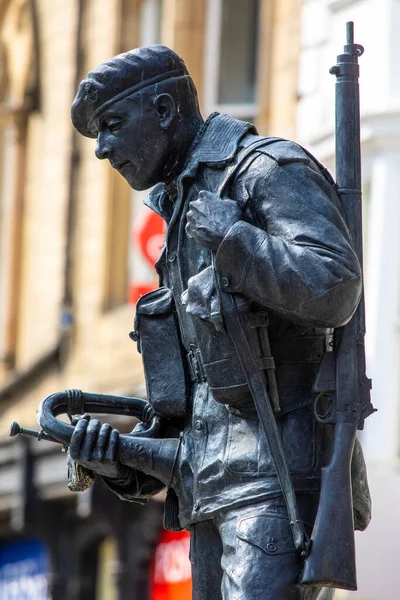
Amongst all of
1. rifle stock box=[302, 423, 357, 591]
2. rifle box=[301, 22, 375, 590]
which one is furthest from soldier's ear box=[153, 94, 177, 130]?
rifle stock box=[302, 423, 357, 591]

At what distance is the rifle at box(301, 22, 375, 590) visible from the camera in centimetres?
592

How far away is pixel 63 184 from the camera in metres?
21.2

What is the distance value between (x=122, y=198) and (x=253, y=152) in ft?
45.8

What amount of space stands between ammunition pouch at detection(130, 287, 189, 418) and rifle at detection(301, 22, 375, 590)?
19.3 inches

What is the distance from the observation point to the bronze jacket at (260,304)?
598cm

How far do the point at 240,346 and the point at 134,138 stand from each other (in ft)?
2.36

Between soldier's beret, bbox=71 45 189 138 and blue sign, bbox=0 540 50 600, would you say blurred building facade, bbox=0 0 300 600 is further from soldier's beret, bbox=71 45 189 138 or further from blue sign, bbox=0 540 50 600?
soldier's beret, bbox=71 45 189 138

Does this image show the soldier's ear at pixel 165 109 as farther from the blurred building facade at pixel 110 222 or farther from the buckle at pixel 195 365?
the blurred building facade at pixel 110 222

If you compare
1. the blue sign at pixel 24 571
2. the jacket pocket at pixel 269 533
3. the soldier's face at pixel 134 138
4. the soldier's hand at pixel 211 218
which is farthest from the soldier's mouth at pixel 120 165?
the blue sign at pixel 24 571

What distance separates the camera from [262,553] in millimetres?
5973

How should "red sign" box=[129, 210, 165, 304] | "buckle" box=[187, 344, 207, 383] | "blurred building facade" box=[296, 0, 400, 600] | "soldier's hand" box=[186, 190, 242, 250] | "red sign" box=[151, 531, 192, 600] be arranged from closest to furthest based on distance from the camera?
"soldier's hand" box=[186, 190, 242, 250] < "buckle" box=[187, 344, 207, 383] < "blurred building facade" box=[296, 0, 400, 600] < "red sign" box=[151, 531, 192, 600] < "red sign" box=[129, 210, 165, 304]

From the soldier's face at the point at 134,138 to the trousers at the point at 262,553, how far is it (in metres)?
1.05

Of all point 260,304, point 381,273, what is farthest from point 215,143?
point 381,273

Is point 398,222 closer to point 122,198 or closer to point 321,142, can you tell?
point 321,142
